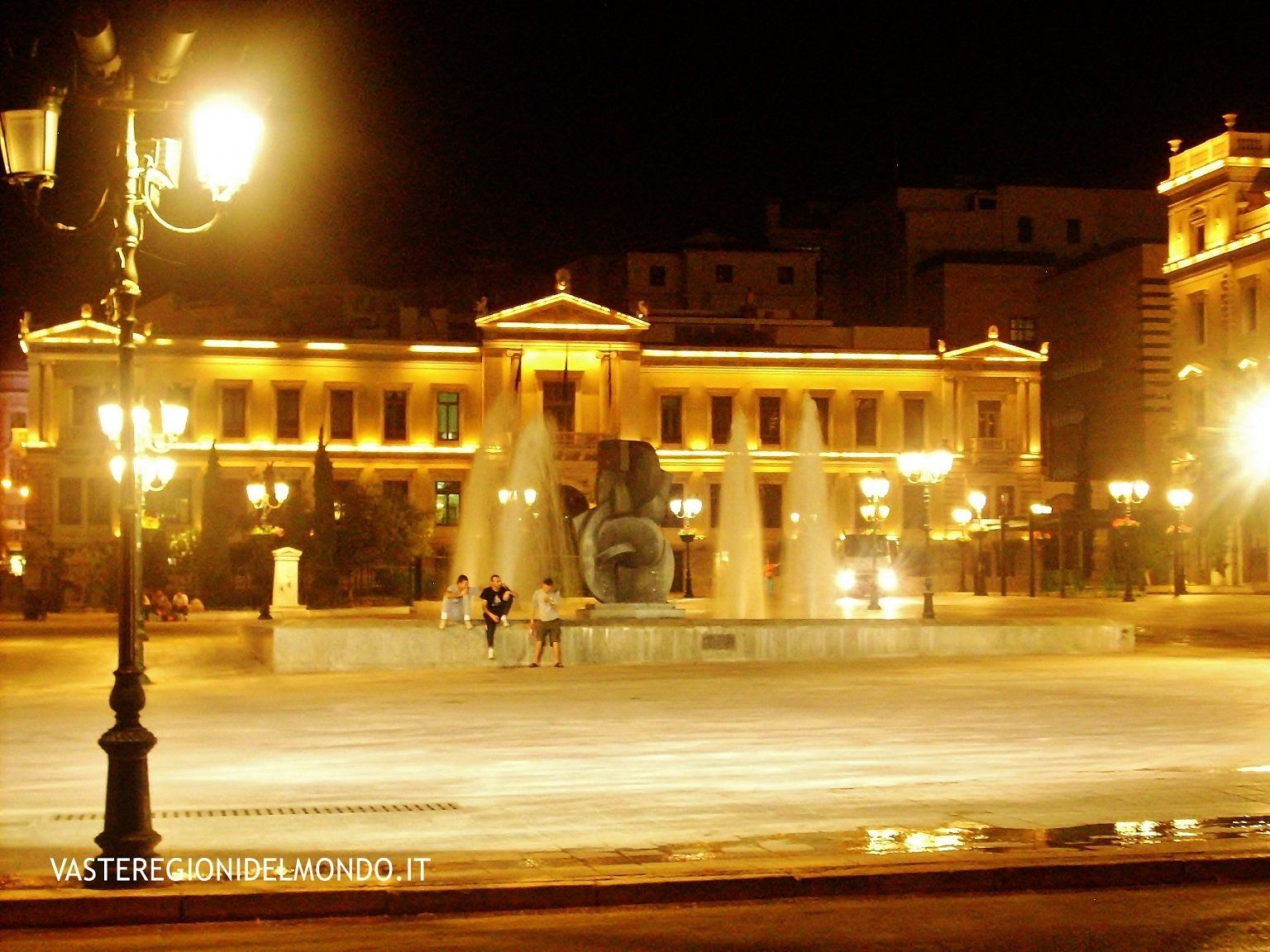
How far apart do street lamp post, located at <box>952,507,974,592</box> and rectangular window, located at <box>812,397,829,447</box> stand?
23.8 feet

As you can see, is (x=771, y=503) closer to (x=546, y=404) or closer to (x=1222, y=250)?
(x=546, y=404)

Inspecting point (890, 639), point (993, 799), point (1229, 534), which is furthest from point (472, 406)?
point (993, 799)

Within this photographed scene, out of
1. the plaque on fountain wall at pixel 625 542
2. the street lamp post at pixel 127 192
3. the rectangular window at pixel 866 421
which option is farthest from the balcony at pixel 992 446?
the street lamp post at pixel 127 192

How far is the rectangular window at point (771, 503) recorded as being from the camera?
7775cm

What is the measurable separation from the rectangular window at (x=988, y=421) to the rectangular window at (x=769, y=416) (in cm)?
926

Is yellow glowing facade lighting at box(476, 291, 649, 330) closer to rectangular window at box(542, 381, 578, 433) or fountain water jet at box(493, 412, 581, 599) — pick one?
rectangular window at box(542, 381, 578, 433)

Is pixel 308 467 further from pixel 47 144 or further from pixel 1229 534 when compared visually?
pixel 47 144

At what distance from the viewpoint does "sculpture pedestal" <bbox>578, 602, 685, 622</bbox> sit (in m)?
26.0

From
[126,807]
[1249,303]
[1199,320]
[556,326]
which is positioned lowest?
[126,807]

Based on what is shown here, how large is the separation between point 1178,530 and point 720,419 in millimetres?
26871

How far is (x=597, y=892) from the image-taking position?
840 cm

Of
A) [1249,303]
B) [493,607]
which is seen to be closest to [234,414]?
[1249,303]

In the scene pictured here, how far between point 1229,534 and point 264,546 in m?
31.5

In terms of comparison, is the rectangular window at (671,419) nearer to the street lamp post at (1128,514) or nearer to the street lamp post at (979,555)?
the street lamp post at (979,555)
